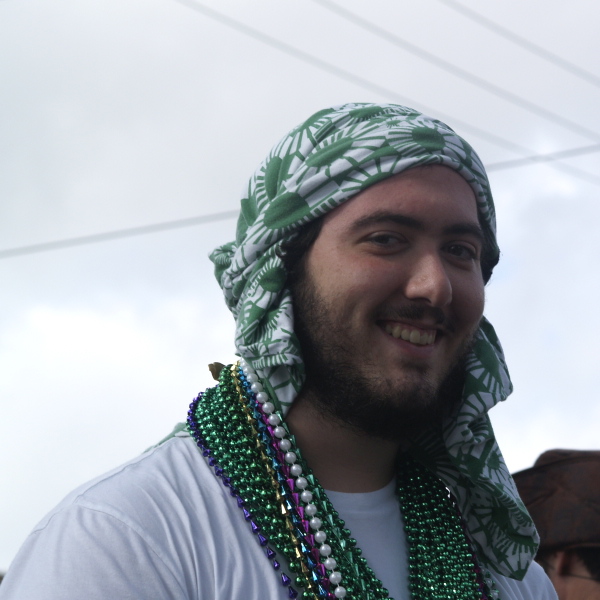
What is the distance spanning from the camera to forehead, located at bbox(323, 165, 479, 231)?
2305 millimetres

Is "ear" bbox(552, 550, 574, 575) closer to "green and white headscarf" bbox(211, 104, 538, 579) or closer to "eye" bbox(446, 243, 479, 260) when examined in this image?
"green and white headscarf" bbox(211, 104, 538, 579)

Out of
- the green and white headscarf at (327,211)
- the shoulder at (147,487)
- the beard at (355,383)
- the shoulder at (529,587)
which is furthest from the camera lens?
the shoulder at (529,587)

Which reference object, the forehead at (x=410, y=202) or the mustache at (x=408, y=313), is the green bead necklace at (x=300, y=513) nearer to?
the mustache at (x=408, y=313)

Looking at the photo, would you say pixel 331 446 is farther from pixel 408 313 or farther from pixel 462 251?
pixel 462 251

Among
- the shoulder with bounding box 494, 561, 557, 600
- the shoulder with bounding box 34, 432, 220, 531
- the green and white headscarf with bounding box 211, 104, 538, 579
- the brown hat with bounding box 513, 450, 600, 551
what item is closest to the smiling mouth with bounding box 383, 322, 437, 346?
the green and white headscarf with bounding box 211, 104, 538, 579

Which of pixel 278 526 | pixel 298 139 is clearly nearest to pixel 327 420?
pixel 278 526

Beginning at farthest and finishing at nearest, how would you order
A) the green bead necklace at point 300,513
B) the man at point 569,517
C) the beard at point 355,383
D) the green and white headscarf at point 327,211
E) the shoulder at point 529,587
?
1. the man at point 569,517
2. the shoulder at point 529,587
3. the green and white headscarf at point 327,211
4. the beard at point 355,383
5. the green bead necklace at point 300,513

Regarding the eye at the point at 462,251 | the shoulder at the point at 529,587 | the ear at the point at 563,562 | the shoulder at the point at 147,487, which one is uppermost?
the eye at the point at 462,251

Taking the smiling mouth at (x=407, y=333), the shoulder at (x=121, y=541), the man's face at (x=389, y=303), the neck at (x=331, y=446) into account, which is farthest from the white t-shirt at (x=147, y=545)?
the smiling mouth at (x=407, y=333)

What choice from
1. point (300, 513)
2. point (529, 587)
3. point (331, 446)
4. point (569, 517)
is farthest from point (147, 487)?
point (569, 517)

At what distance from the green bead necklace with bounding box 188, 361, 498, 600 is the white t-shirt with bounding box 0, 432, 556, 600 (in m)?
0.05

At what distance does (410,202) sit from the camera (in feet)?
7.58

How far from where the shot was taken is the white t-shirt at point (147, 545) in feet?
5.67

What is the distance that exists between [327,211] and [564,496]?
1.83 metres
